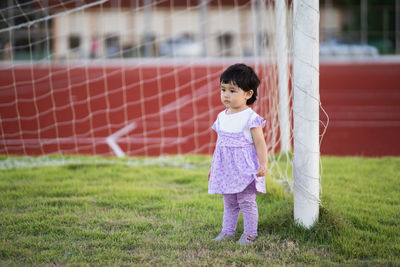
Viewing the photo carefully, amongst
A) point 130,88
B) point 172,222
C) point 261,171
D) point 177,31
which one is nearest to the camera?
point 261,171

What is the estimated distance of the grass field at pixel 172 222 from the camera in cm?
251

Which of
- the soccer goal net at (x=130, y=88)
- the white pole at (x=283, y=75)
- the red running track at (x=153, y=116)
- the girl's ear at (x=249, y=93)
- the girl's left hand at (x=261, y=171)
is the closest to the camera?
the girl's left hand at (x=261, y=171)

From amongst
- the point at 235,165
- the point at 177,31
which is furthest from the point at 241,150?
the point at 177,31

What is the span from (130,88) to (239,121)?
12147mm

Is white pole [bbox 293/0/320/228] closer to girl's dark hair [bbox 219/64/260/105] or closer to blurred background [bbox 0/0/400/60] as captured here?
girl's dark hair [bbox 219/64/260/105]

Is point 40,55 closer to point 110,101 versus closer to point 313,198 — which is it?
point 110,101

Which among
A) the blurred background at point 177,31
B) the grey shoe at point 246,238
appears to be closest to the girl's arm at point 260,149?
the grey shoe at point 246,238

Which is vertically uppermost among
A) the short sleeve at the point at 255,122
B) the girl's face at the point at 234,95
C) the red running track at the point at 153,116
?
the girl's face at the point at 234,95

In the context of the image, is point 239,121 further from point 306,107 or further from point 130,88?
point 130,88

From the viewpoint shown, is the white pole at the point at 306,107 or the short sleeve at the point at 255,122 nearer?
the short sleeve at the point at 255,122

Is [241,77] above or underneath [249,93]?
above

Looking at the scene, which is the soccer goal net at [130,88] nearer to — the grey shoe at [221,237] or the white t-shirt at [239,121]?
the white t-shirt at [239,121]

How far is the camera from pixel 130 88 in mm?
14523

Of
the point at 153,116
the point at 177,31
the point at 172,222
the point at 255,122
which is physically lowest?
the point at 153,116
